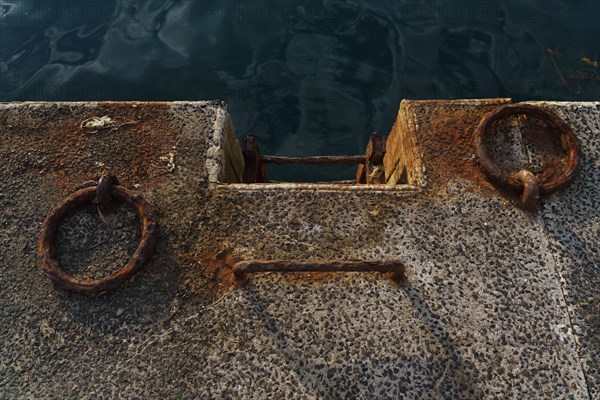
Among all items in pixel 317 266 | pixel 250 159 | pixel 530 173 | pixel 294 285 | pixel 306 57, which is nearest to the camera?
pixel 317 266

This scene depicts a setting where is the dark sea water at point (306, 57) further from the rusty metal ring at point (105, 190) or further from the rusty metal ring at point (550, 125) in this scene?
the rusty metal ring at point (105, 190)

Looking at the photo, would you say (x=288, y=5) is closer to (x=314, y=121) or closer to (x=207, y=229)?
(x=314, y=121)

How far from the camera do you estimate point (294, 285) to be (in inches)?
88.7

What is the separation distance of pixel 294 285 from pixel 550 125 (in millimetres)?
1673

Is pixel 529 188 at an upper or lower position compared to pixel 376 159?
upper

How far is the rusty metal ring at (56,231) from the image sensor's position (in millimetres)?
2182

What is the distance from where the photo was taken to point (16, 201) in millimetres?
2463

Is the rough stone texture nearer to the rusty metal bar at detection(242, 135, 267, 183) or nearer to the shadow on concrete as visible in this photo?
the shadow on concrete

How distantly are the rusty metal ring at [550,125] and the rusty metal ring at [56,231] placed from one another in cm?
175

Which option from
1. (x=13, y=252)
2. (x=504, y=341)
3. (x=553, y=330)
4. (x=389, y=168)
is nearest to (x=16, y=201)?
(x=13, y=252)

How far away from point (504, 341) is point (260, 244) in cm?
124

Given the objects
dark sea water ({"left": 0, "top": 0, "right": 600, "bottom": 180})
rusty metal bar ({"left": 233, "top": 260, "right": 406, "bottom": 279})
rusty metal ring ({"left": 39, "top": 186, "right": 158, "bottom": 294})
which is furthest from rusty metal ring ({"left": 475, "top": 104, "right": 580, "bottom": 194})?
dark sea water ({"left": 0, "top": 0, "right": 600, "bottom": 180})

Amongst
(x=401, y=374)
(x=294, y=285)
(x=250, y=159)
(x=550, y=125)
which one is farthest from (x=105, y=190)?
(x=550, y=125)

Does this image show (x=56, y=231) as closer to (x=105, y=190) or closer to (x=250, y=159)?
(x=105, y=190)
